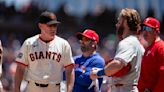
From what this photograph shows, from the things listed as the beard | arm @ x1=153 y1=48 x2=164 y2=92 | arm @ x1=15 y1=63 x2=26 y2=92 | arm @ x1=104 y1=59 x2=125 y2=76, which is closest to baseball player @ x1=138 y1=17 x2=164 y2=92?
arm @ x1=153 y1=48 x2=164 y2=92

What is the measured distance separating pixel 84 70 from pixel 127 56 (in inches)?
75.7

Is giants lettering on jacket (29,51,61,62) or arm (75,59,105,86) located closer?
giants lettering on jacket (29,51,61,62)

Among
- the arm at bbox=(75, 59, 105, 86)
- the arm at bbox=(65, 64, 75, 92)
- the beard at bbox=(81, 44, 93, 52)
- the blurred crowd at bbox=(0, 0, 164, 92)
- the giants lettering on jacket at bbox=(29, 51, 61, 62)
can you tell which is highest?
the giants lettering on jacket at bbox=(29, 51, 61, 62)

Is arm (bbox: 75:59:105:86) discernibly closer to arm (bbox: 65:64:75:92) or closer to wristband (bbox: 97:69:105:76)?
arm (bbox: 65:64:75:92)

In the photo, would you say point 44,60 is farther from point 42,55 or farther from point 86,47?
point 86,47

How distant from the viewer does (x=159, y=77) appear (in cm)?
820

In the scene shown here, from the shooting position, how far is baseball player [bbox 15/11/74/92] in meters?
8.53

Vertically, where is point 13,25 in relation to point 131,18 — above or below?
below

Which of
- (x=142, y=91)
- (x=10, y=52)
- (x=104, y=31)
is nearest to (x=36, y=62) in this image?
(x=142, y=91)

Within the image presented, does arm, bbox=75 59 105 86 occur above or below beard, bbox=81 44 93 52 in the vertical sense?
below

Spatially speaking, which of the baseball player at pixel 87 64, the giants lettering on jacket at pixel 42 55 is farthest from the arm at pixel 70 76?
the baseball player at pixel 87 64

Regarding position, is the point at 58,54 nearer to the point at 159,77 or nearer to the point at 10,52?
the point at 159,77

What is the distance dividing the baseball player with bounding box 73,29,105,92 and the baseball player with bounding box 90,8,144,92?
49.9 inches

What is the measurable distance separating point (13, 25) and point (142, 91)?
1539 centimetres
